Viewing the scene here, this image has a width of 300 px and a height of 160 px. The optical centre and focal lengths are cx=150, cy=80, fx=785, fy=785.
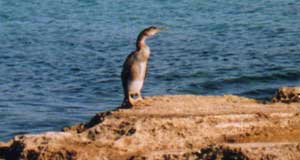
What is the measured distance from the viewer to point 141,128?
8.17 meters

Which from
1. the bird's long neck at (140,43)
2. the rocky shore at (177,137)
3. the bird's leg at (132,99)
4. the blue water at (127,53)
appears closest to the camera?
the rocky shore at (177,137)

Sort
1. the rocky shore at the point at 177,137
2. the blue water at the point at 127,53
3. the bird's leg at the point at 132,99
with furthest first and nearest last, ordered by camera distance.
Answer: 1. the blue water at the point at 127,53
2. the bird's leg at the point at 132,99
3. the rocky shore at the point at 177,137

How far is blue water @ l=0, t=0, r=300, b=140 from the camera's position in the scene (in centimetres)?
1529

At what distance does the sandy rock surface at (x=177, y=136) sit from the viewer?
744cm

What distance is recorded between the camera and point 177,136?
26.7ft

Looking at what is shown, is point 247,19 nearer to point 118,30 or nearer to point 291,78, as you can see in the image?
point 118,30

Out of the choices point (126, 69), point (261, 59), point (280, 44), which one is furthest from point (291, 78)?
point (126, 69)

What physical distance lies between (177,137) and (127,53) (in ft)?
42.3

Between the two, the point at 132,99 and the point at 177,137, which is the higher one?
the point at 177,137

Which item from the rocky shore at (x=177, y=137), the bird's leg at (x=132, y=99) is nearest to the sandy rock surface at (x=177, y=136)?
the rocky shore at (x=177, y=137)

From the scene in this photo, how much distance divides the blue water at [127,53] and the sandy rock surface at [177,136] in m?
4.23

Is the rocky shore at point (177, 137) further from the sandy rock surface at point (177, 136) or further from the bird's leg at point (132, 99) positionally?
the bird's leg at point (132, 99)

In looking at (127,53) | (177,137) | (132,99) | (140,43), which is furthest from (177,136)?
(127,53)

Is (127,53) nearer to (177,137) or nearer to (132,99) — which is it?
(132,99)
